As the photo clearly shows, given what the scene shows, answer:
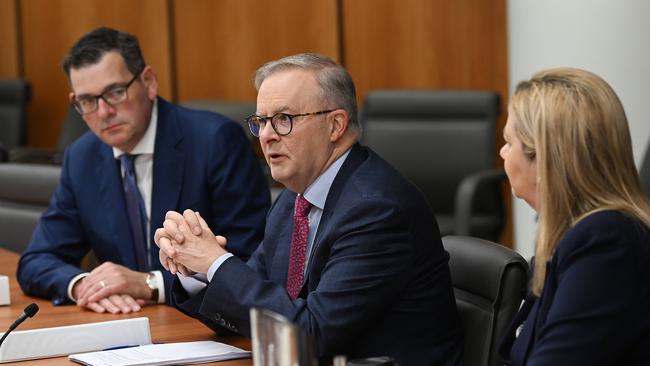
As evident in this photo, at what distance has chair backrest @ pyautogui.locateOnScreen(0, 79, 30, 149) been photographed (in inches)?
297

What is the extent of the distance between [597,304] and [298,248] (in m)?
0.90

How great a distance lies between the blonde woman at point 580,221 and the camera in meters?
2.00

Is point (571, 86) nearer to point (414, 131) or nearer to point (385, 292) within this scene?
point (385, 292)

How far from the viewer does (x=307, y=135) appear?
264cm

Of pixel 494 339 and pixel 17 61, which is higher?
pixel 17 61

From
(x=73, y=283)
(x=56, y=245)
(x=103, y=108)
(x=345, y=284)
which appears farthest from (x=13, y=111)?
(x=345, y=284)

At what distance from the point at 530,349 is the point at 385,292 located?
39 cm

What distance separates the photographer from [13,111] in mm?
7574

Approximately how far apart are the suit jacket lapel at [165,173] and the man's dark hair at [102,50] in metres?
0.22

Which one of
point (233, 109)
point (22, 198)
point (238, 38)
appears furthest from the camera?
point (238, 38)

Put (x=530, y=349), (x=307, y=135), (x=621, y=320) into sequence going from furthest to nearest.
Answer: (x=307, y=135) < (x=530, y=349) < (x=621, y=320)

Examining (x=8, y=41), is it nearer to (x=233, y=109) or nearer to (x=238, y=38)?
(x=238, y=38)

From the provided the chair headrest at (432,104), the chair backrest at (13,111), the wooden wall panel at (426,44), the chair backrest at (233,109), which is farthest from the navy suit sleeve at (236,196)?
the chair backrest at (13,111)

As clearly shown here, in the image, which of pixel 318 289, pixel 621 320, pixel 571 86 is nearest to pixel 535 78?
pixel 571 86
